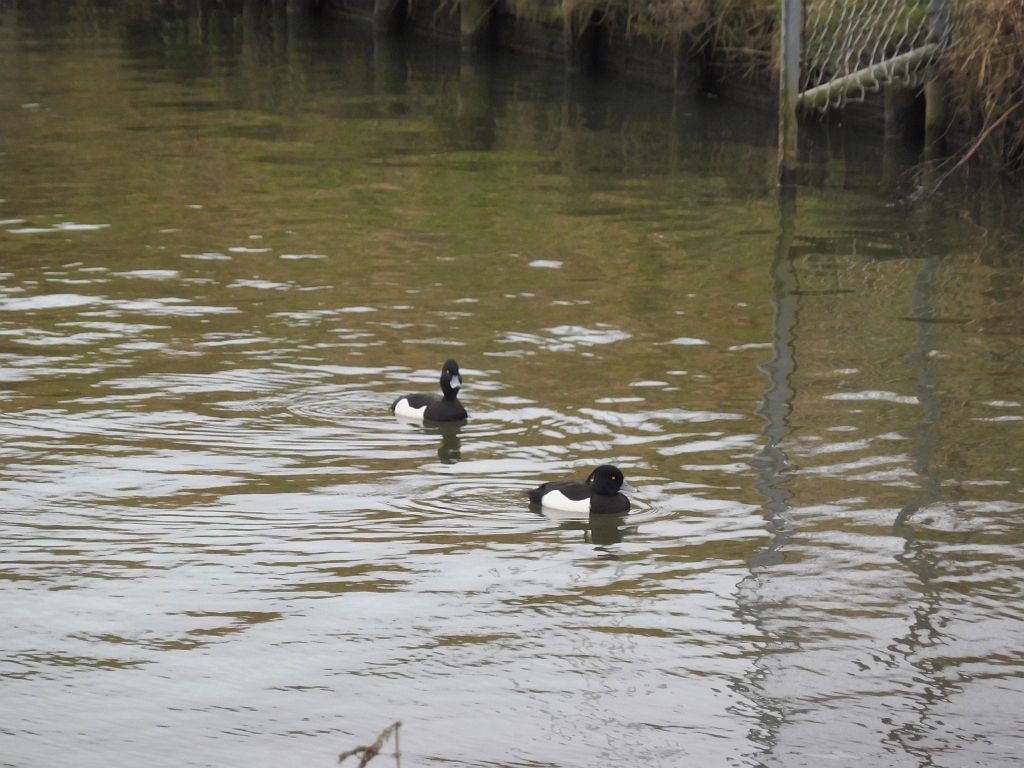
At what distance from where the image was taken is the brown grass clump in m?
17.8

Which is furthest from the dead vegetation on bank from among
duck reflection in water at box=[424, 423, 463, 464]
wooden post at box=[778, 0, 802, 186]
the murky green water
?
duck reflection in water at box=[424, 423, 463, 464]

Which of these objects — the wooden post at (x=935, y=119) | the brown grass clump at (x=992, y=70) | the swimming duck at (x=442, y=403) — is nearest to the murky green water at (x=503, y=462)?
the swimming duck at (x=442, y=403)

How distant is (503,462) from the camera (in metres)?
11.6

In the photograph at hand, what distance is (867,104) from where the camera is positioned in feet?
75.7

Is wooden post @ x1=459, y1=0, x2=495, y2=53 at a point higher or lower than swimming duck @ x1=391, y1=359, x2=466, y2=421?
higher

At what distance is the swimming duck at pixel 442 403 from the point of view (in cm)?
1205

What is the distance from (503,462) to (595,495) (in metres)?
1.30

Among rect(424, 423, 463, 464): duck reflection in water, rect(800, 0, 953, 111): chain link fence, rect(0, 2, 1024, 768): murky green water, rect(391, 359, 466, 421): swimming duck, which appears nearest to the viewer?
rect(0, 2, 1024, 768): murky green water

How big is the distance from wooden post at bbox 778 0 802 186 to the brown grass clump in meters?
1.65

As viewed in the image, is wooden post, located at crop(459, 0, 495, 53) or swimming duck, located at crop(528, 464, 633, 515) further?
wooden post, located at crop(459, 0, 495, 53)

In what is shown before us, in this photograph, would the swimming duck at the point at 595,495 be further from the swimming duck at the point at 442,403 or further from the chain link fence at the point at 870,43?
the chain link fence at the point at 870,43

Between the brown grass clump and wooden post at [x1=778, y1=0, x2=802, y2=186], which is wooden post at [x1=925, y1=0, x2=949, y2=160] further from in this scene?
wooden post at [x1=778, y1=0, x2=802, y2=186]

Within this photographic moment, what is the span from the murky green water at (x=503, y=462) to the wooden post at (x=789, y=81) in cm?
66

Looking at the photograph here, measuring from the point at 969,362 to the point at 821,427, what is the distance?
2.11 meters
